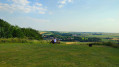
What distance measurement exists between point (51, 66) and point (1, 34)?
41753mm

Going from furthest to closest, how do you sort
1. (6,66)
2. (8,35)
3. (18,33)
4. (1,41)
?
(18,33) → (8,35) → (1,41) → (6,66)

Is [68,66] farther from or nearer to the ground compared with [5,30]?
nearer to the ground

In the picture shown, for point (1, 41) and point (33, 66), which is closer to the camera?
point (33, 66)

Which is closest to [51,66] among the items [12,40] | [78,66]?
[78,66]

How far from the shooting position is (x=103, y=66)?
5703 millimetres

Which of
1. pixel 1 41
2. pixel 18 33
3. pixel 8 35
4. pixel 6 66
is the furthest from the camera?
pixel 18 33

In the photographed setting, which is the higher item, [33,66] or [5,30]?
[5,30]

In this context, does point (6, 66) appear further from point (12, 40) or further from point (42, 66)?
point (12, 40)

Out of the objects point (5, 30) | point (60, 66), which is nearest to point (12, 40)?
point (60, 66)

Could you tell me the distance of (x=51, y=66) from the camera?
17.8 ft

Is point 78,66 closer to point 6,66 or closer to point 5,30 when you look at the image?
point 6,66

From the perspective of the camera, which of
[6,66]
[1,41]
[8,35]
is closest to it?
[6,66]

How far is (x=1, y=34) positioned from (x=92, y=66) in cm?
4290

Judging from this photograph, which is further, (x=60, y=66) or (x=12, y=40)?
(x=12, y=40)
